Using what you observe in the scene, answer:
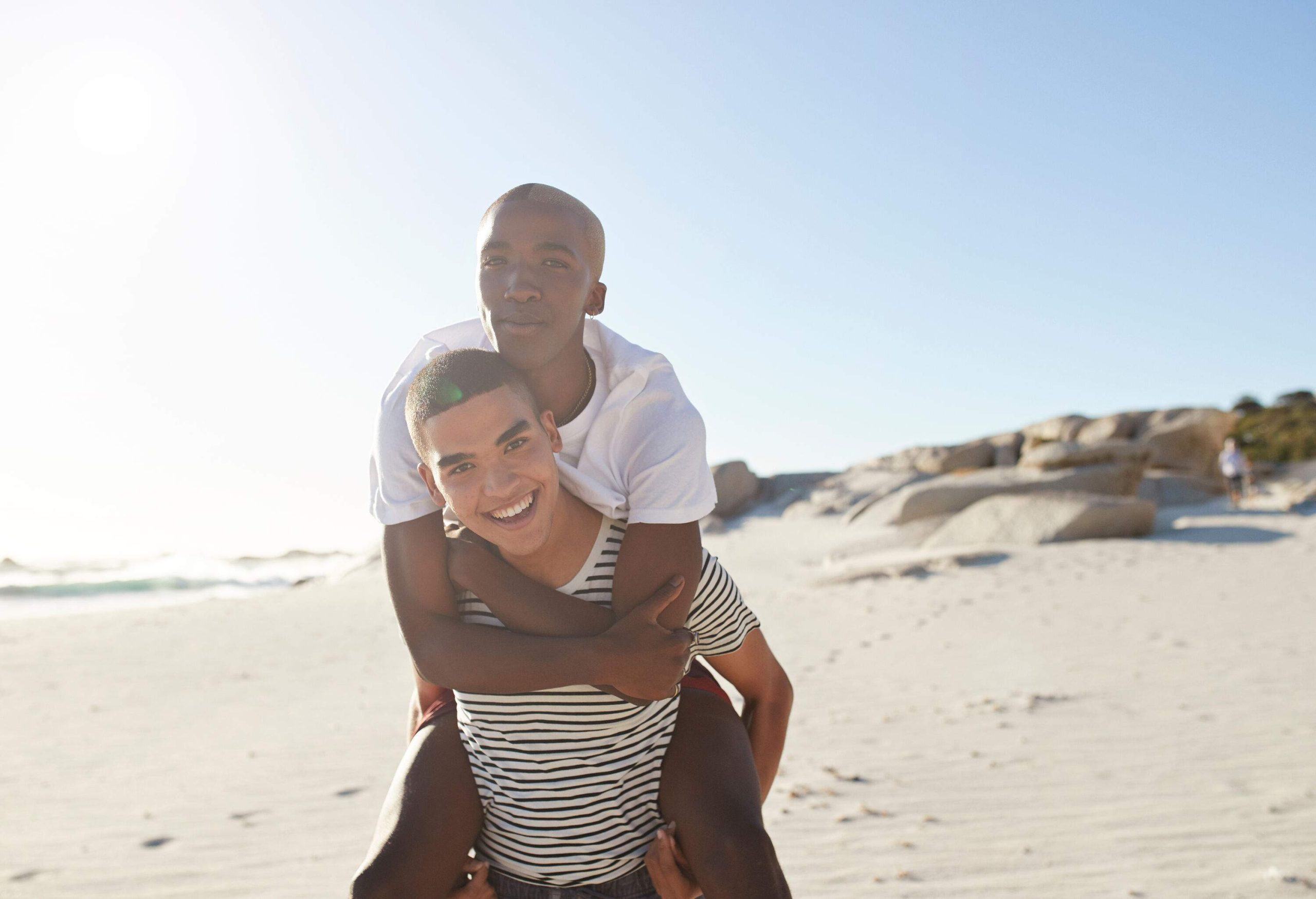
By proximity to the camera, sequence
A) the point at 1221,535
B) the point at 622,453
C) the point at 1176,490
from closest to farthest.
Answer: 1. the point at 622,453
2. the point at 1221,535
3. the point at 1176,490

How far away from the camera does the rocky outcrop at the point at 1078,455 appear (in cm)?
1994

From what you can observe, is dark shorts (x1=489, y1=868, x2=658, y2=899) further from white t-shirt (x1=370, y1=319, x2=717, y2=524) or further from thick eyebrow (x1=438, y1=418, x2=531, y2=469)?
thick eyebrow (x1=438, y1=418, x2=531, y2=469)

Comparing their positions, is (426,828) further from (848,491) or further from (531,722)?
(848,491)

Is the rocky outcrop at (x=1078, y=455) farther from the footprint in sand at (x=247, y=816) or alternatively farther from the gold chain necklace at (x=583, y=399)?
the gold chain necklace at (x=583, y=399)

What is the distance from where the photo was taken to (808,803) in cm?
552

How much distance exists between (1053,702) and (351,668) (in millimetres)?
7912

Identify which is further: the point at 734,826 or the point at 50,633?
the point at 50,633

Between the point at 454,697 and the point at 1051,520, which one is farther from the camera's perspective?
the point at 1051,520

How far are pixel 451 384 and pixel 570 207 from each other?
58cm

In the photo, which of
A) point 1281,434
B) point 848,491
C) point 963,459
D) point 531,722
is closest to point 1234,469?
point 963,459

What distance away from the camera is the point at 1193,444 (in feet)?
90.3

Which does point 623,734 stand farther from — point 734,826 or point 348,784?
point 348,784

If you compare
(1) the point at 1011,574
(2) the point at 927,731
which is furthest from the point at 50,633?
(1) the point at 1011,574

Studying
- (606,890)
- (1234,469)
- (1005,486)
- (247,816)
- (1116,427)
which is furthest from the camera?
(1116,427)
